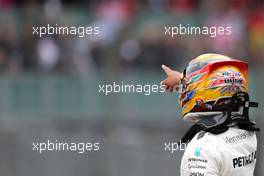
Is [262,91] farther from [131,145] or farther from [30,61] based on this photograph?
[30,61]

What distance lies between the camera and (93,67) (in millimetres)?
7484

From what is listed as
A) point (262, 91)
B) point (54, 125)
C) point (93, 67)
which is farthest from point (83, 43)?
point (262, 91)

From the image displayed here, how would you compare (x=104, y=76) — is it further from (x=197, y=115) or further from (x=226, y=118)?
(x=226, y=118)

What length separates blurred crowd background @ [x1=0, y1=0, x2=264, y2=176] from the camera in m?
6.94

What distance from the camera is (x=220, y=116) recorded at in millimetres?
3678

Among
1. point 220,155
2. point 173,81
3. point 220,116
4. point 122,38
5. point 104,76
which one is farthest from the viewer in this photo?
point 122,38

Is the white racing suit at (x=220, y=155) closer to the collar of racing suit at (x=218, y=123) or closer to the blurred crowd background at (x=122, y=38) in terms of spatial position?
the collar of racing suit at (x=218, y=123)

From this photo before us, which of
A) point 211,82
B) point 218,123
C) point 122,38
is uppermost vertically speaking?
point 122,38

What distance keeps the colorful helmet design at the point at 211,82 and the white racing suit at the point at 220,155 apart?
127 millimetres

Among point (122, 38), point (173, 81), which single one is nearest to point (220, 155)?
point (173, 81)

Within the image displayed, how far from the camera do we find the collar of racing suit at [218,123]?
144 inches

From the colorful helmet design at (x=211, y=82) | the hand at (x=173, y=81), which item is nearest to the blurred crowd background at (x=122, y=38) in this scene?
the hand at (x=173, y=81)

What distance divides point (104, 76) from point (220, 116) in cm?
320

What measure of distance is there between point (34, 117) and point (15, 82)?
1.20ft
